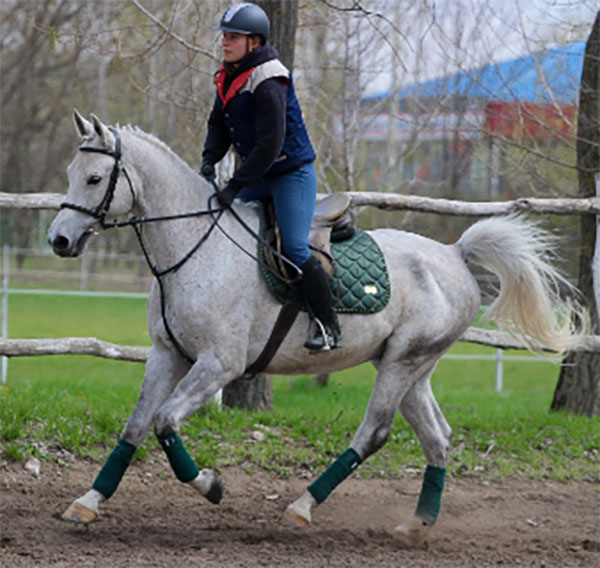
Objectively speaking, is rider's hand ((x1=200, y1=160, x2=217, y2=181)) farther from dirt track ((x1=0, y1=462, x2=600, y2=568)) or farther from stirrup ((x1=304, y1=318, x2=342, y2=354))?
dirt track ((x1=0, y1=462, x2=600, y2=568))

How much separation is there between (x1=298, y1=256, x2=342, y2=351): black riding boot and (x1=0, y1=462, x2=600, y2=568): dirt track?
3.75 feet

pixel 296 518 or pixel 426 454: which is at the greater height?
pixel 426 454

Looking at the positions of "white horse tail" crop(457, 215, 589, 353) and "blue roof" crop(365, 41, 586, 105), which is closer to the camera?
"white horse tail" crop(457, 215, 589, 353)

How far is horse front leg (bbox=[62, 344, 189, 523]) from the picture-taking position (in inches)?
191

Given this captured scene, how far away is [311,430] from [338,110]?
5.87 m

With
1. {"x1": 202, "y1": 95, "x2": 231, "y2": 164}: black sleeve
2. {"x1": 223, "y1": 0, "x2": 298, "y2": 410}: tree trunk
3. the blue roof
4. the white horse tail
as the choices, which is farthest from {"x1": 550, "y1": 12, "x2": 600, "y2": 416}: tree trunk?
{"x1": 202, "y1": 95, "x2": 231, "y2": 164}: black sleeve

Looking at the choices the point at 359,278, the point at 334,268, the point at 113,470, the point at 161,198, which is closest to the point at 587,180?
the point at 359,278

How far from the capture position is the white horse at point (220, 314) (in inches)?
182

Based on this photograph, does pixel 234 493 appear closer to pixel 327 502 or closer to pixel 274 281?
pixel 327 502

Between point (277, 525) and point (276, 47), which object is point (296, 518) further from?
point (276, 47)

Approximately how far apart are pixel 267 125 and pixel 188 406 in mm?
1532

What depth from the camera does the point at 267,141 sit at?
4.63 metres

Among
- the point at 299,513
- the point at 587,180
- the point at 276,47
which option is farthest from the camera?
the point at 587,180

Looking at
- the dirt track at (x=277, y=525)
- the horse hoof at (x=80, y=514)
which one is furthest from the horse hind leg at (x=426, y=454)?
the horse hoof at (x=80, y=514)
